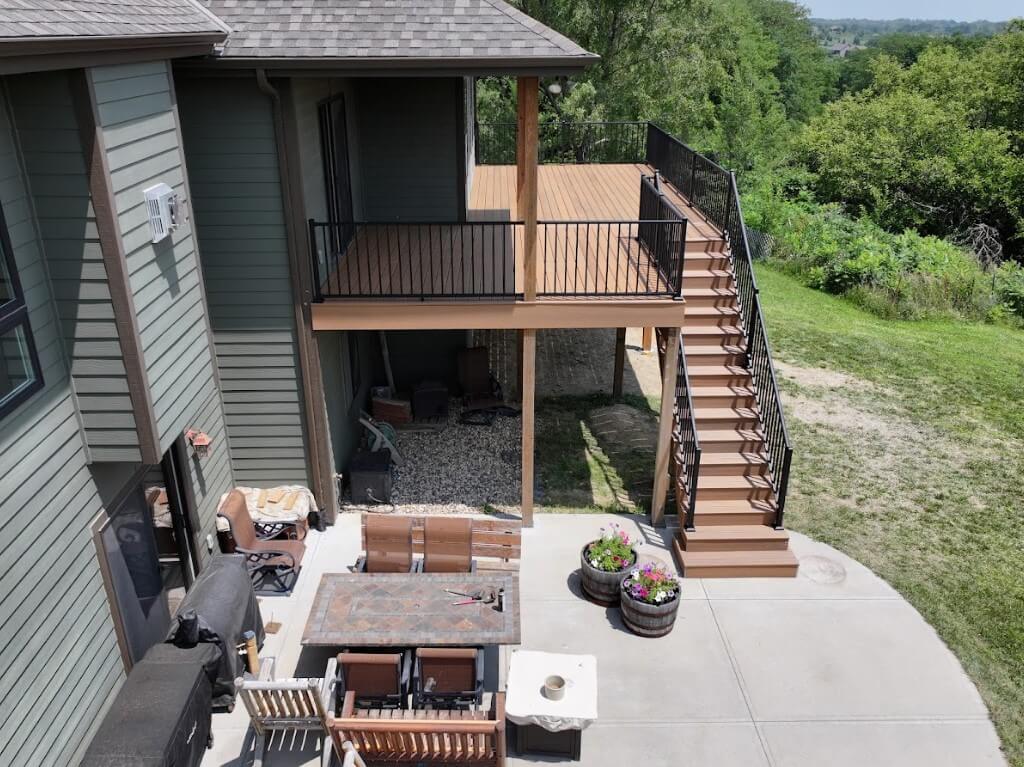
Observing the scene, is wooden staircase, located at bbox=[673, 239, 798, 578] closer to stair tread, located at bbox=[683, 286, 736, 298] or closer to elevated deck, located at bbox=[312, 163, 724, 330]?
stair tread, located at bbox=[683, 286, 736, 298]

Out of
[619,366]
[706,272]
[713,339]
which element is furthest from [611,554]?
[619,366]

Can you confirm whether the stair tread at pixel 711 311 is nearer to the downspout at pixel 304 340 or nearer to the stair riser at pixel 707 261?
the stair riser at pixel 707 261

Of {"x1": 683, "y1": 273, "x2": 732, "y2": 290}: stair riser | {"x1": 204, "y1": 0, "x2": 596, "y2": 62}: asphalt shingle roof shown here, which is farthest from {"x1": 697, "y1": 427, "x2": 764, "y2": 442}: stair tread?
{"x1": 204, "y1": 0, "x2": 596, "y2": 62}: asphalt shingle roof

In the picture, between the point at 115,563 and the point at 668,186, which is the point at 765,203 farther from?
the point at 115,563

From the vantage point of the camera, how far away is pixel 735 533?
8.73 m

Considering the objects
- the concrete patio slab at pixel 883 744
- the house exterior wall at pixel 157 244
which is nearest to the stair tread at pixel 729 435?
the concrete patio slab at pixel 883 744

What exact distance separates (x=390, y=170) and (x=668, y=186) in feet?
16.9

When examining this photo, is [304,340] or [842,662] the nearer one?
[842,662]

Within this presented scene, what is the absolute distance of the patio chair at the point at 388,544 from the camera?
25.5 ft

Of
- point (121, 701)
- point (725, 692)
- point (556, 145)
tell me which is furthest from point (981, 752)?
point (556, 145)

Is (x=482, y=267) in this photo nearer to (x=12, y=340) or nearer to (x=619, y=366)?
(x=12, y=340)

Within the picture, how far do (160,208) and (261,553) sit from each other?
3.77 metres

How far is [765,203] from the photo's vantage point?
2591 cm

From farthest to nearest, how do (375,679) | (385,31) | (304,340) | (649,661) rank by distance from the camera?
(304,340), (649,661), (385,31), (375,679)
